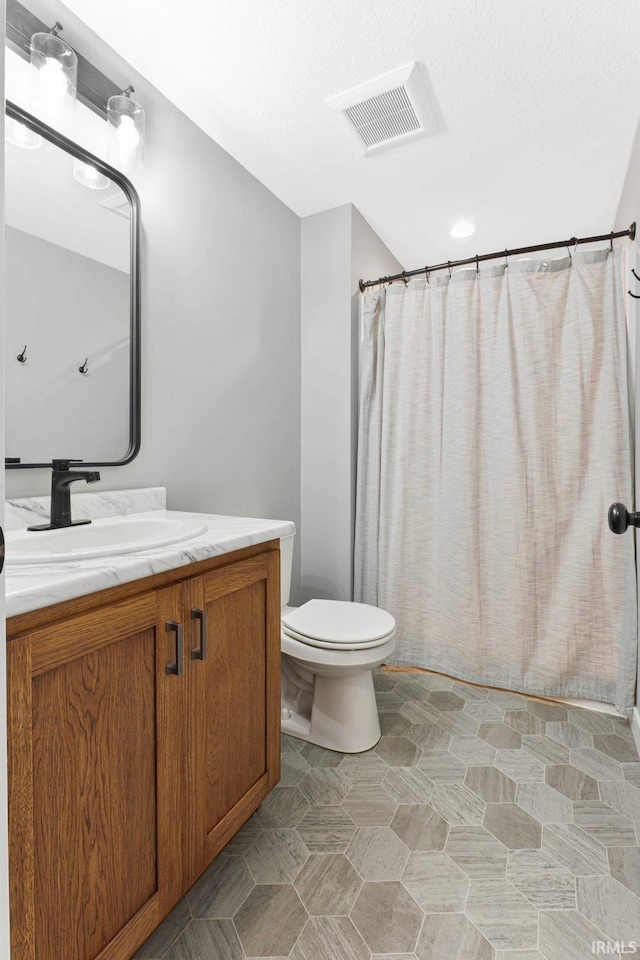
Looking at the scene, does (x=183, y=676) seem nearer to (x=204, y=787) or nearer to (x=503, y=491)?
(x=204, y=787)

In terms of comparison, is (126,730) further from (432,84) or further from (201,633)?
(432,84)

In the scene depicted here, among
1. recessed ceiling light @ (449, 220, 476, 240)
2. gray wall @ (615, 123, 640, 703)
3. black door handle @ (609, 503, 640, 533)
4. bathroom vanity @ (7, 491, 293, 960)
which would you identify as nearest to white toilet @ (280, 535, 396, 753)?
bathroom vanity @ (7, 491, 293, 960)

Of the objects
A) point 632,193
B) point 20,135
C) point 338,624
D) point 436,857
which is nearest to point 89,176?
point 20,135

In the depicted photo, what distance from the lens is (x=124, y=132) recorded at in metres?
1.52

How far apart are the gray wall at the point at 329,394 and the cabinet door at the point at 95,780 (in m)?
1.58

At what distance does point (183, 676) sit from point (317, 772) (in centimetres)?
91

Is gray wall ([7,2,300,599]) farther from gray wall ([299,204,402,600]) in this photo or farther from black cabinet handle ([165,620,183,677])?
black cabinet handle ([165,620,183,677])

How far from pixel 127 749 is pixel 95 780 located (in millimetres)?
70

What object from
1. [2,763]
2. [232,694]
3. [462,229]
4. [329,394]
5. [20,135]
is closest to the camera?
[2,763]

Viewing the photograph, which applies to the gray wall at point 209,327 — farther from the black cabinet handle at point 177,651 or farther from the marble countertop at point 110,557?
the black cabinet handle at point 177,651

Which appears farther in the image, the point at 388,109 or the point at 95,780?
the point at 388,109

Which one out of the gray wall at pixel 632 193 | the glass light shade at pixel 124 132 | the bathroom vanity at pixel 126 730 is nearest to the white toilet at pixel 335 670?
the bathroom vanity at pixel 126 730

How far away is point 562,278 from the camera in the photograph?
2104 millimetres

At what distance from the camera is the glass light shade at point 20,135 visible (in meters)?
1.27
